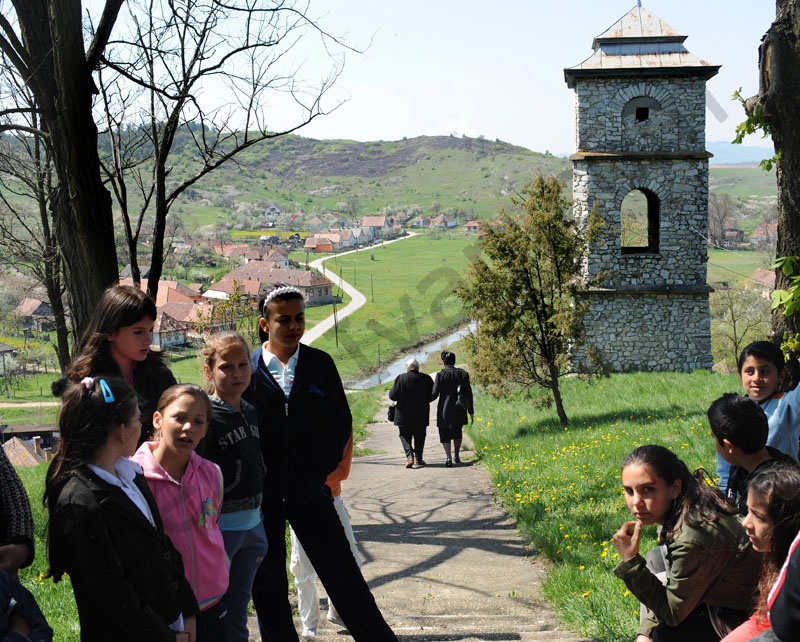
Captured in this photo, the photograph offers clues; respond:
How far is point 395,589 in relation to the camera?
5973 millimetres

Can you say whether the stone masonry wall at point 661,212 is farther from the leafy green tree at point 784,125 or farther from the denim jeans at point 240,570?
the denim jeans at point 240,570

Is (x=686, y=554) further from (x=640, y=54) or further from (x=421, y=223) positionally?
(x=421, y=223)

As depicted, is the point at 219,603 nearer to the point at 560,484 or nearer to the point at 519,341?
the point at 560,484

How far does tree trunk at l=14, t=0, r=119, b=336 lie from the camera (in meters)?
5.75

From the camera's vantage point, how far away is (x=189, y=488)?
11.4ft

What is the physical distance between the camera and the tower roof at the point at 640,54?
19812mm

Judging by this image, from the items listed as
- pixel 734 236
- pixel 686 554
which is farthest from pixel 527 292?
pixel 734 236

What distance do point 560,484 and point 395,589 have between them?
3.02 meters

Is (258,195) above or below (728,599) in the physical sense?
above

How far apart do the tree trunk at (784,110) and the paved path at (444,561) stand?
2.84 meters

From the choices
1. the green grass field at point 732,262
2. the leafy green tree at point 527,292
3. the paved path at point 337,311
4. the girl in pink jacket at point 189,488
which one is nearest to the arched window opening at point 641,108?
the leafy green tree at point 527,292

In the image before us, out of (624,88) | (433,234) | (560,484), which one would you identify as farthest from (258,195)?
(560,484)

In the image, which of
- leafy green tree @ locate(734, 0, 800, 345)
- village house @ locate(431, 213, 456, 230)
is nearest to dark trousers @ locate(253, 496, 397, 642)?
leafy green tree @ locate(734, 0, 800, 345)

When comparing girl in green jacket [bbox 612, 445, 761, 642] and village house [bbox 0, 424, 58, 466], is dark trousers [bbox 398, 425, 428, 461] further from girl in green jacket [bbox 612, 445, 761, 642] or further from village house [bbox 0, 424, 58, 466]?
village house [bbox 0, 424, 58, 466]
